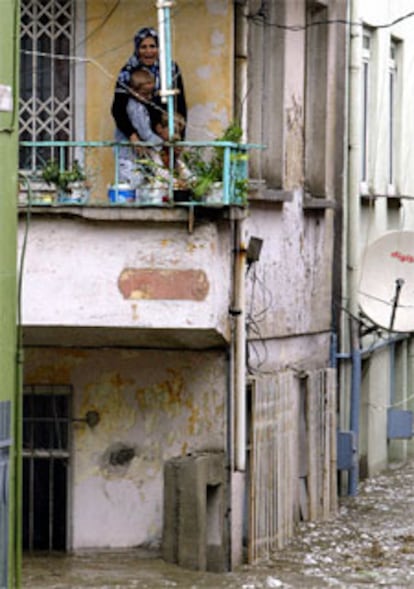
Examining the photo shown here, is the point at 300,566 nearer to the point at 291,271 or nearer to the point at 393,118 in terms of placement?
the point at 291,271

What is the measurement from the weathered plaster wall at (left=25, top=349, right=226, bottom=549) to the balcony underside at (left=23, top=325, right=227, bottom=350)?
0.20 m

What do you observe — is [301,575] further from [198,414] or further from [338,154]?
[338,154]

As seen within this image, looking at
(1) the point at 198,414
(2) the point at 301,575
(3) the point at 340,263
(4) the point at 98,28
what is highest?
(4) the point at 98,28

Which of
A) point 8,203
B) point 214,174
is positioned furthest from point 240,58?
point 8,203

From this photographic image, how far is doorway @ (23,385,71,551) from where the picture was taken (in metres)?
20.3

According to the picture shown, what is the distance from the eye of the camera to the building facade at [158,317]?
18.7 m

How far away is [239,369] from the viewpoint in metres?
19.8

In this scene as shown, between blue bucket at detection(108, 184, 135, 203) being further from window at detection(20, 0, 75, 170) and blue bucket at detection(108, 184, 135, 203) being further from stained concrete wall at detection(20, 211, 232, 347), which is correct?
window at detection(20, 0, 75, 170)

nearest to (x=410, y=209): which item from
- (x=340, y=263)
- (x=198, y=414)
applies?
(x=340, y=263)

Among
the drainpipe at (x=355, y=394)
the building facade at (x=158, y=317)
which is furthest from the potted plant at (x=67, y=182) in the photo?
the drainpipe at (x=355, y=394)

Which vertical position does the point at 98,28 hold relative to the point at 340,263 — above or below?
above

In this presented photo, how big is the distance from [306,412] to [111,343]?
357cm

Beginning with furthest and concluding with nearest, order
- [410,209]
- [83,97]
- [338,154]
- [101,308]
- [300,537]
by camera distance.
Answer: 1. [410,209]
2. [338,154]
3. [300,537]
4. [83,97]
5. [101,308]

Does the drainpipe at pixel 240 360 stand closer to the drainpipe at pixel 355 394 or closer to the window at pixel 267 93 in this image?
the window at pixel 267 93
